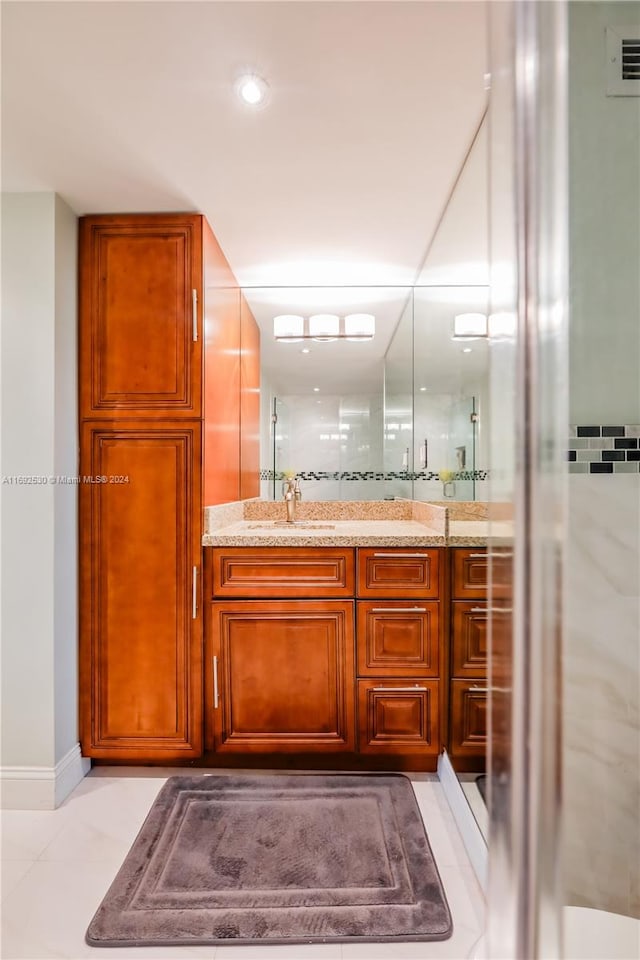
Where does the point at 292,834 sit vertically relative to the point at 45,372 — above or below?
below

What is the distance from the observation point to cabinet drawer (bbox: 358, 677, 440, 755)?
6.79 ft

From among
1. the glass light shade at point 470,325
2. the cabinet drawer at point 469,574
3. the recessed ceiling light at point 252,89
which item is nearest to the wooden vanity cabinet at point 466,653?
the cabinet drawer at point 469,574

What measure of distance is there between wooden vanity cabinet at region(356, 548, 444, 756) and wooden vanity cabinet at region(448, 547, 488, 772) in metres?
0.14

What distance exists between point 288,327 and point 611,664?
7.09 ft

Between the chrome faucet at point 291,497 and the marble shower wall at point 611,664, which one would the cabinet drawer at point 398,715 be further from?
the chrome faucet at point 291,497

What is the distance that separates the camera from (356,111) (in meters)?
1.52

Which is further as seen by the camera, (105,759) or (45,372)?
(105,759)

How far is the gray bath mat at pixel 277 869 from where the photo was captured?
4.41 feet

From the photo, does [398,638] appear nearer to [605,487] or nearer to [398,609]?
[398,609]

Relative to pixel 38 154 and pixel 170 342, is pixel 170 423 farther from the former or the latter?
pixel 38 154

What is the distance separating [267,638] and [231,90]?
1.86m

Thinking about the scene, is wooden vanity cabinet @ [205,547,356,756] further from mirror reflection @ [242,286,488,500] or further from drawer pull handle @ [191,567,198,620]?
mirror reflection @ [242,286,488,500]

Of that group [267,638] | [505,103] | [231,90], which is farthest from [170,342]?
[505,103]

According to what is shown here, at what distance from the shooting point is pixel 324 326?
278 cm
